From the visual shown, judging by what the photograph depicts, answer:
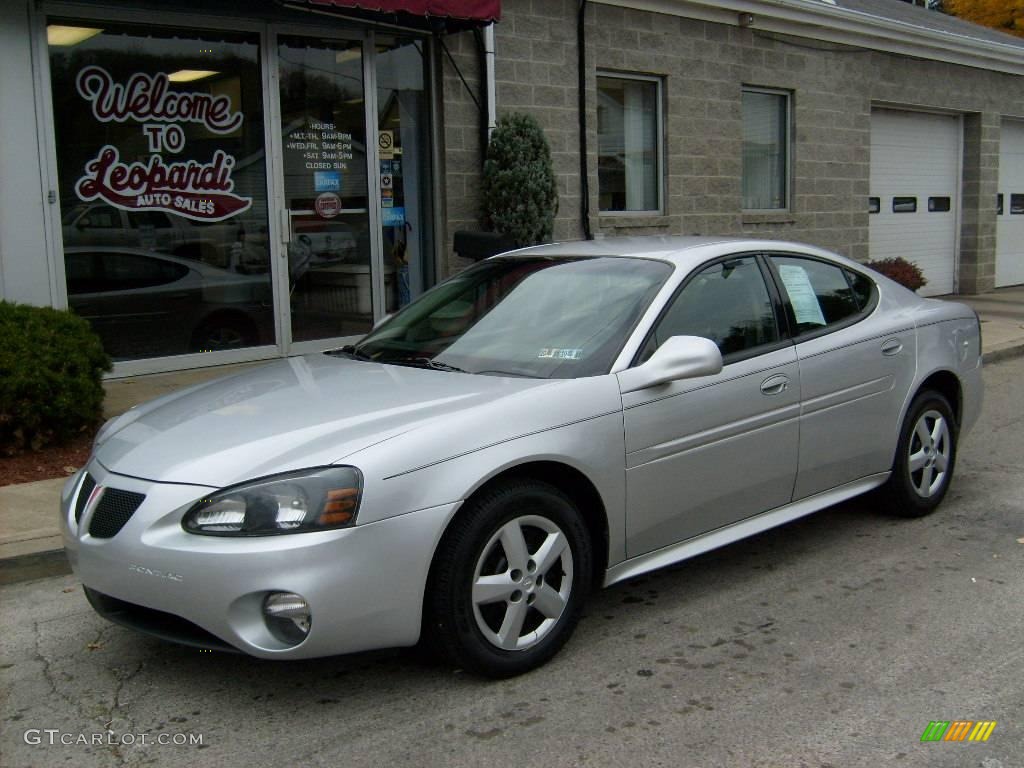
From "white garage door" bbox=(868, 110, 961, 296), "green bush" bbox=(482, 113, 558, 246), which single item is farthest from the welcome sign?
"white garage door" bbox=(868, 110, 961, 296)

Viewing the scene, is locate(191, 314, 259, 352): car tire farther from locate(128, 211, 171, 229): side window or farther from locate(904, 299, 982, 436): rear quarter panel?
locate(904, 299, 982, 436): rear quarter panel

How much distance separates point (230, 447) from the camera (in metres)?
3.77

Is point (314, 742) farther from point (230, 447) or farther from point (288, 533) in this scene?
point (230, 447)

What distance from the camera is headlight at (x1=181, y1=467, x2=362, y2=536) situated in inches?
139

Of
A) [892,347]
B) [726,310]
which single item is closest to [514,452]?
[726,310]

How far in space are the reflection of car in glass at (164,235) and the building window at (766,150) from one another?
7127 mm

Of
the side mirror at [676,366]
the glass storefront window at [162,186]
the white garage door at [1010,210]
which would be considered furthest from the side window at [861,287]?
the white garage door at [1010,210]

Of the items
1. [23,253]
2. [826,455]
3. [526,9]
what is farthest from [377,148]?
[826,455]

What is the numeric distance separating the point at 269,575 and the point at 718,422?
204 cm

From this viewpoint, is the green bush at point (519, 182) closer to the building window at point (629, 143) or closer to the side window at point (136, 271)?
the building window at point (629, 143)

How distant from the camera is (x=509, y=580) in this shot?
3875mm

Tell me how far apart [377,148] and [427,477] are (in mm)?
7331

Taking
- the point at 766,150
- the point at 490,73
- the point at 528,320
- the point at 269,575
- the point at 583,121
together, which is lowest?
the point at 269,575

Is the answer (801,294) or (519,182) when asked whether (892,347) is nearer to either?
(801,294)
